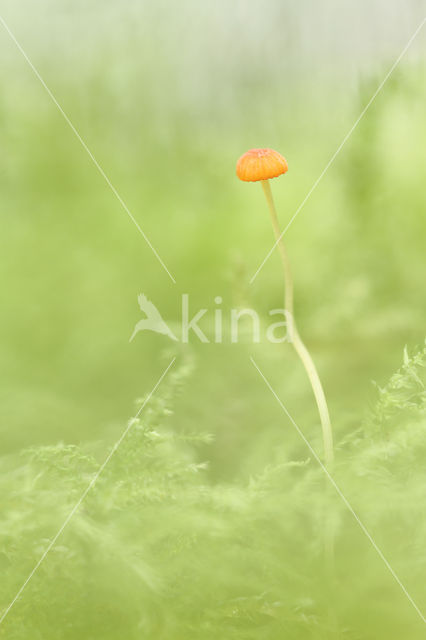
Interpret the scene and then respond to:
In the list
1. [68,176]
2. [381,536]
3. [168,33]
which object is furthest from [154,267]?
[381,536]

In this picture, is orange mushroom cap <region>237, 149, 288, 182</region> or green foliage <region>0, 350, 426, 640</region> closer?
green foliage <region>0, 350, 426, 640</region>

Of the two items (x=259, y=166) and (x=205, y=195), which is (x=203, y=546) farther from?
(x=205, y=195)

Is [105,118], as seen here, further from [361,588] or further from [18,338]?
[361,588]

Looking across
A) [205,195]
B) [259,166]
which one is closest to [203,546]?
[259,166]

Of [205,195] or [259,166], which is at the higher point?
[205,195]

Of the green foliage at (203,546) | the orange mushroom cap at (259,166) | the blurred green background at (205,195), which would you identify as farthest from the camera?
the blurred green background at (205,195)
